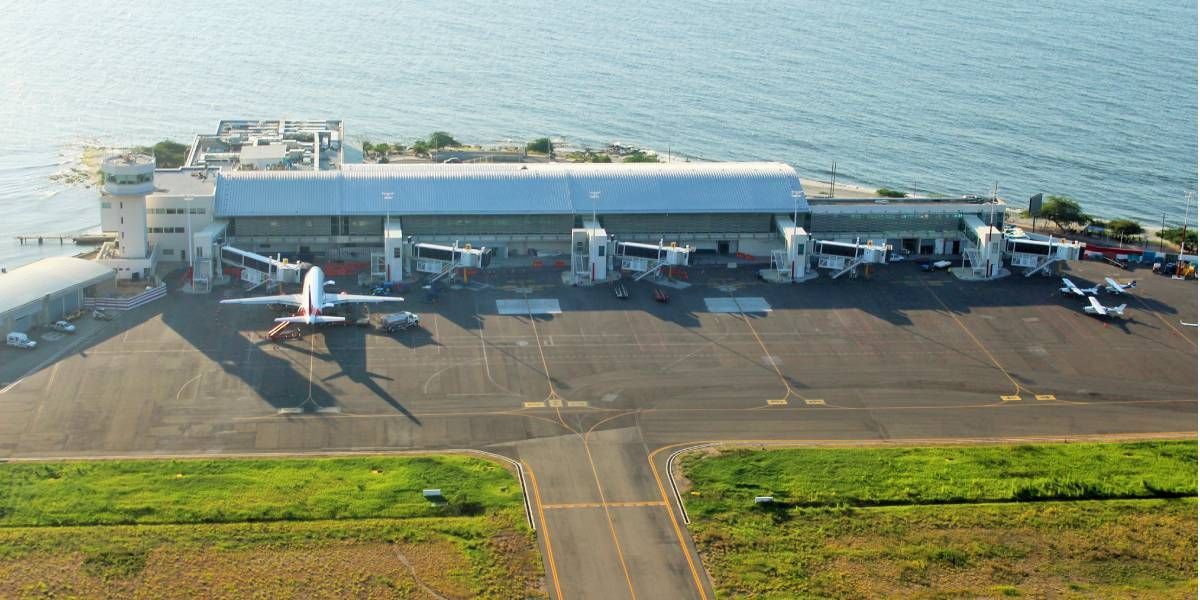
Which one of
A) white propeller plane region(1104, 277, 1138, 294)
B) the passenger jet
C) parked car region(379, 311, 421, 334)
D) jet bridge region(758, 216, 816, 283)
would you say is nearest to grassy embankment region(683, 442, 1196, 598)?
parked car region(379, 311, 421, 334)

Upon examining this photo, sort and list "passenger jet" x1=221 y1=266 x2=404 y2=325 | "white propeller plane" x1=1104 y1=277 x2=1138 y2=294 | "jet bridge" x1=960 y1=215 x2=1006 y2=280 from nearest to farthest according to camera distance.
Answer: "passenger jet" x1=221 y1=266 x2=404 y2=325 < "white propeller plane" x1=1104 y1=277 x2=1138 y2=294 < "jet bridge" x1=960 y1=215 x2=1006 y2=280

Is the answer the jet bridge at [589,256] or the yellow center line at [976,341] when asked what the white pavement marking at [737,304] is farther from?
the yellow center line at [976,341]

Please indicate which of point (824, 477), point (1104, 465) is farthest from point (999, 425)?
point (824, 477)

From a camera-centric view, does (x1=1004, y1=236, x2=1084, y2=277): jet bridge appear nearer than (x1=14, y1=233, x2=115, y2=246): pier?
Yes

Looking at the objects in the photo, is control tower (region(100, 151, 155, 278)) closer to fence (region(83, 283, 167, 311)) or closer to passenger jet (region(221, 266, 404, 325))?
fence (region(83, 283, 167, 311))

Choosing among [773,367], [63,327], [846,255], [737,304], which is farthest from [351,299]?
[846,255]

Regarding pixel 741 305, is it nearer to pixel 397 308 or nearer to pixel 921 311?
pixel 921 311
